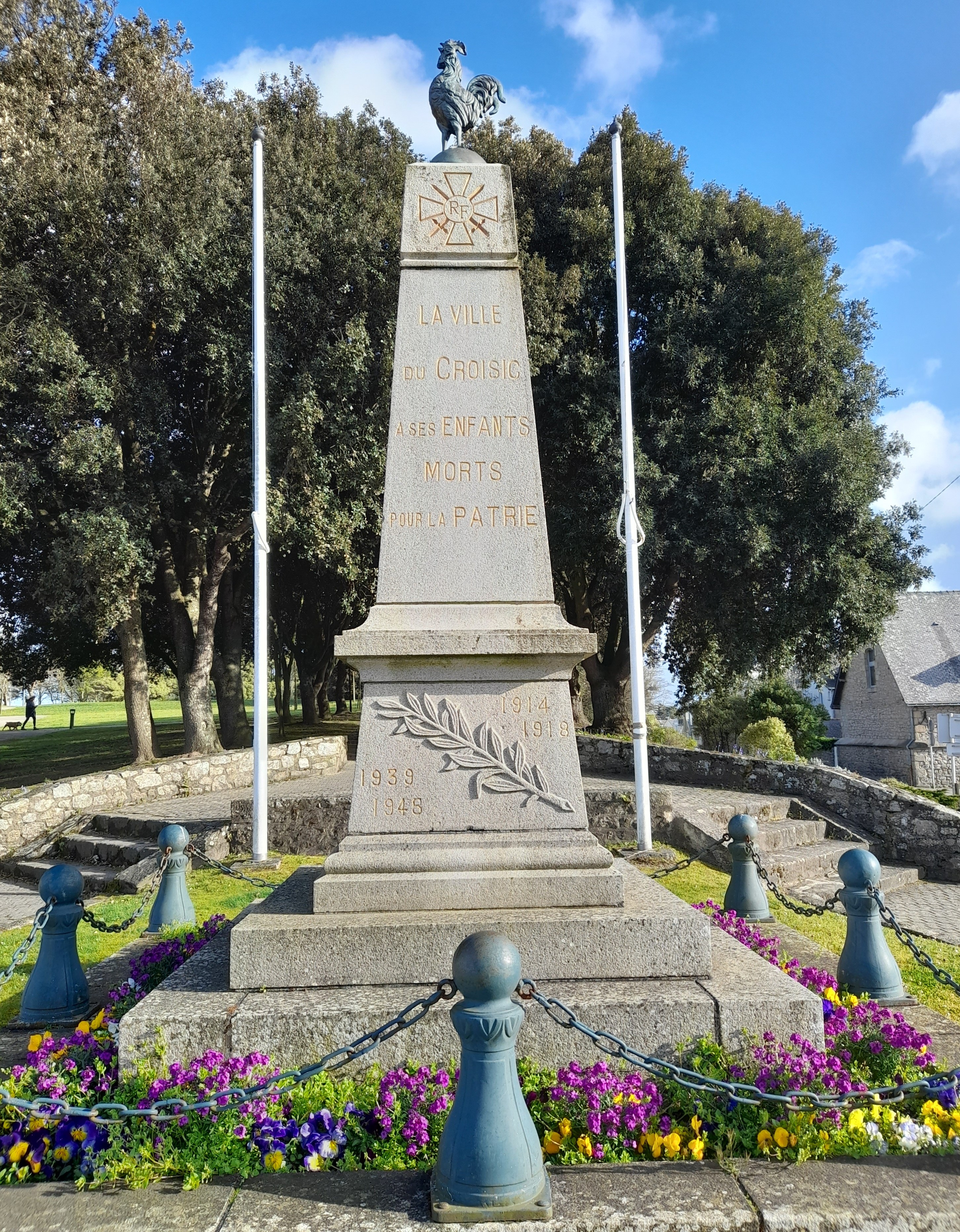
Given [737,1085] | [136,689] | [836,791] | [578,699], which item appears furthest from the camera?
[578,699]

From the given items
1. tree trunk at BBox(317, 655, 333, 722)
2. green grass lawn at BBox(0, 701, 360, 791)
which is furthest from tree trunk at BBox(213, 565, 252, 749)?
tree trunk at BBox(317, 655, 333, 722)

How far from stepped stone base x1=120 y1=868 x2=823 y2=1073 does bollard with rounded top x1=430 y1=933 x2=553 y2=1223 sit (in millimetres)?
835

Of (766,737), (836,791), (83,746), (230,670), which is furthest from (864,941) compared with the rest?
(83,746)

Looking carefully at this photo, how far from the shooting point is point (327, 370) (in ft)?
51.4

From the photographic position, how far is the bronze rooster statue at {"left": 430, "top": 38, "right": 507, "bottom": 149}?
200 inches

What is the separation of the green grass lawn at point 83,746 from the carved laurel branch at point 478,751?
12572mm

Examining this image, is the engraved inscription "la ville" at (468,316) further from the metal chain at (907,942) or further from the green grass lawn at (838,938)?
the green grass lawn at (838,938)

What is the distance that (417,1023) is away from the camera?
331 centimetres

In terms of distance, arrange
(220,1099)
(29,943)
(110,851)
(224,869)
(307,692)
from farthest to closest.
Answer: (307,692)
(110,851)
(224,869)
(29,943)
(220,1099)

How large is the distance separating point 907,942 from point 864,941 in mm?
574

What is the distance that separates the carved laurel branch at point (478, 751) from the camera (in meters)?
4.15

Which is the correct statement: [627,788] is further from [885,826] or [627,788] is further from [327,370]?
[327,370]

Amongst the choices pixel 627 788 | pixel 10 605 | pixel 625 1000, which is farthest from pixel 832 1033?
pixel 10 605

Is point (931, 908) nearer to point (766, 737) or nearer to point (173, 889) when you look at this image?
point (173, 889)
